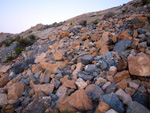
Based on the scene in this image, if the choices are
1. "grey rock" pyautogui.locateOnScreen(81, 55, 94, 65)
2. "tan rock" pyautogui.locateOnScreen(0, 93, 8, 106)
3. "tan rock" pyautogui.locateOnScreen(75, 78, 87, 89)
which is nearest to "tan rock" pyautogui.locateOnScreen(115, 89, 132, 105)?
"tan rock" pyautogui.locateOnScreen(75, 78, 87, 89)

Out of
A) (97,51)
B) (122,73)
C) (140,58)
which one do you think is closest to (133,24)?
(97,51)

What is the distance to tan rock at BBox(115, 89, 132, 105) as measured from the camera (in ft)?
4.37

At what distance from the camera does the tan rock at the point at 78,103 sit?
1.49m

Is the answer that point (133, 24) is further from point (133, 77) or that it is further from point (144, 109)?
point (144, 109)

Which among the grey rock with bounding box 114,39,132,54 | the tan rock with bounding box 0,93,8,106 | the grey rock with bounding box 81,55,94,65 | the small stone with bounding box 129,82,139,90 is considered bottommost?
the tan rock with bounding box 0,93,8,106

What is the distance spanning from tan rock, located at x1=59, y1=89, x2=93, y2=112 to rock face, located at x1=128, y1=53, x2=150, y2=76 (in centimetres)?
88

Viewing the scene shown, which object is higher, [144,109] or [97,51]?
[97,51]

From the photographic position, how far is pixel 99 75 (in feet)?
6.56

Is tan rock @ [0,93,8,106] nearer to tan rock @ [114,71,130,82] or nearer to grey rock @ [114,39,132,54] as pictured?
tan rock @ [114,71,130,82]

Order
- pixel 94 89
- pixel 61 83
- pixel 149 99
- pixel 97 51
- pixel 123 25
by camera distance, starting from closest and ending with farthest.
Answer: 1. pixel 149 99
2. pixel 94 89
3. pixel 61 83
4. pixel 97 51
5. pixel 123 25

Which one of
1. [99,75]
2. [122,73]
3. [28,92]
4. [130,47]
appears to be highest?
[130,47]

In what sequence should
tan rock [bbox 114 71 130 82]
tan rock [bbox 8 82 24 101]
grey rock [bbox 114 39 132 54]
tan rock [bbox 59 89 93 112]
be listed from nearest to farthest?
tan rock [bbox 59 89 93 112]
tan rock [bbox 114 71 130 82]
tan rock [bbox 8 82 24 101]
grey rock [bbox 114 39 132 54]

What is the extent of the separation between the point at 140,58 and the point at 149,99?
62 centimetres

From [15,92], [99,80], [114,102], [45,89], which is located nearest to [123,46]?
[99,80]
